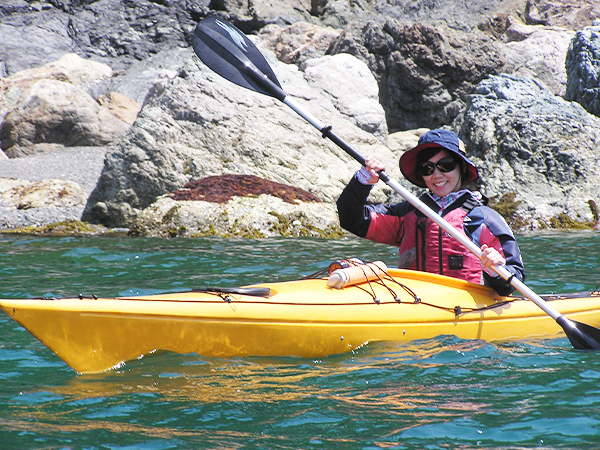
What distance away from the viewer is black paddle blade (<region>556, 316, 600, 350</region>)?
3908 mm

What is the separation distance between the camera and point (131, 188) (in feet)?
36.0

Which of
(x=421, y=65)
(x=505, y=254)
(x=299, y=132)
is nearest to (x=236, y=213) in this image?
(x=299, y=132)

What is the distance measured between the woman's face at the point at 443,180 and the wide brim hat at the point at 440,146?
0.22 feet

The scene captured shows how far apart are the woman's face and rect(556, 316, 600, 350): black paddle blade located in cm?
114

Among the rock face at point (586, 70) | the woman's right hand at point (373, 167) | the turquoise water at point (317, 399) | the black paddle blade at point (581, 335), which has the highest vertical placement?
the rock face at point (586, 70)

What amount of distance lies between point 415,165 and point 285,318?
5.28 ft

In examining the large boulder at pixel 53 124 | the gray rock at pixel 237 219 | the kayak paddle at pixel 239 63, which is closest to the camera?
the kayak paddle at pixel 239 63

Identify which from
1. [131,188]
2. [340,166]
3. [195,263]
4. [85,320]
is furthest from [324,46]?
[85,320]

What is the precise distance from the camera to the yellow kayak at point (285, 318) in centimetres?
331

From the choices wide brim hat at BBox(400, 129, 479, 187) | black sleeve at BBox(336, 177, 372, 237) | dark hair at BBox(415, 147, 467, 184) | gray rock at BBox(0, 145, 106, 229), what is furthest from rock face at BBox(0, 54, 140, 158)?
dark hair at BBox(415, 147, 467, 184)

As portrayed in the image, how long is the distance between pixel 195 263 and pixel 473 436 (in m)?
5.16

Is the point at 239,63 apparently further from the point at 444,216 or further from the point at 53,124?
the point at 53,124

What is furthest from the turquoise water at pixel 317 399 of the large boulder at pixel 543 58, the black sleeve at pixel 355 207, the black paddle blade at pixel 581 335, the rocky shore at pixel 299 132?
the large boulder at pixel 543 58

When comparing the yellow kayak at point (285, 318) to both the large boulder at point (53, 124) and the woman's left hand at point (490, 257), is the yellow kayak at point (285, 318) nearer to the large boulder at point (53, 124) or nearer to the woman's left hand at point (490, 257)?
the woman's left hand at point (490, 257)
